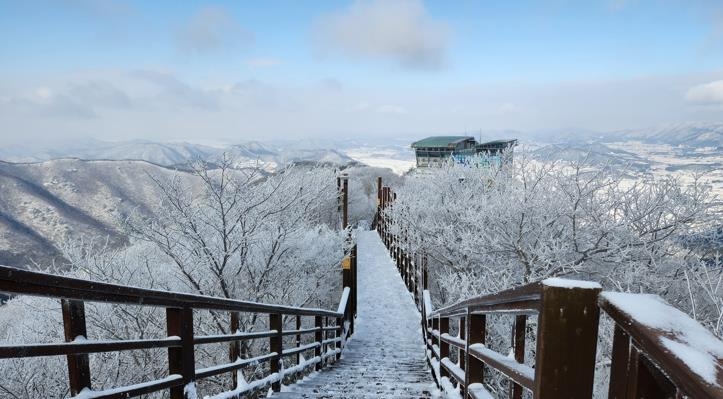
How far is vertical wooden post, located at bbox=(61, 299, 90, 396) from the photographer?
74.1 inches

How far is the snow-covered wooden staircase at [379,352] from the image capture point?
5.18 metres

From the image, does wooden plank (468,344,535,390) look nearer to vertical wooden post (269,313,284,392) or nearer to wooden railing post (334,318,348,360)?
vertical wooden post (269,313,284,392)

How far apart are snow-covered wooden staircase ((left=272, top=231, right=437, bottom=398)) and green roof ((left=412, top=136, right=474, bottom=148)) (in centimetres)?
3013

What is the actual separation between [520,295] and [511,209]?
35.6 ft

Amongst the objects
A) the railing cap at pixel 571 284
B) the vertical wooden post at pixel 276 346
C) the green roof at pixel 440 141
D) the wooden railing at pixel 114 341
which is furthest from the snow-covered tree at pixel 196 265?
the green roof at pixel 440 141

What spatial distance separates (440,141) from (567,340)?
53751mm

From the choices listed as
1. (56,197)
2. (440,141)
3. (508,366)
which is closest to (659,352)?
(508,366)

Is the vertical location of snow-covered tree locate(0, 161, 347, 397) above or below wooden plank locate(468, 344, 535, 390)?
below

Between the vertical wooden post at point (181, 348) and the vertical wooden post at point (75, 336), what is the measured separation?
69cm

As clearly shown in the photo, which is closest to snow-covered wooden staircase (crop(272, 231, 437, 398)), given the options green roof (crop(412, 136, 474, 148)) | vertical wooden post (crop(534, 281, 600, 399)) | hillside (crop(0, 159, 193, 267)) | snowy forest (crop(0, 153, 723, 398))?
snowy forest (crop(0, 153, 723, 398))

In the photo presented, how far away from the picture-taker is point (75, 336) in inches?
75.2

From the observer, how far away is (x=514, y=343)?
6.99ft

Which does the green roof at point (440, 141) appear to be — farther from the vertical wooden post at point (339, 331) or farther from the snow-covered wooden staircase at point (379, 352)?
the vertical wooden post at point (339, 331)

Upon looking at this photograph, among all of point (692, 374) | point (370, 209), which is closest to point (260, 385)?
point (692, 374)
